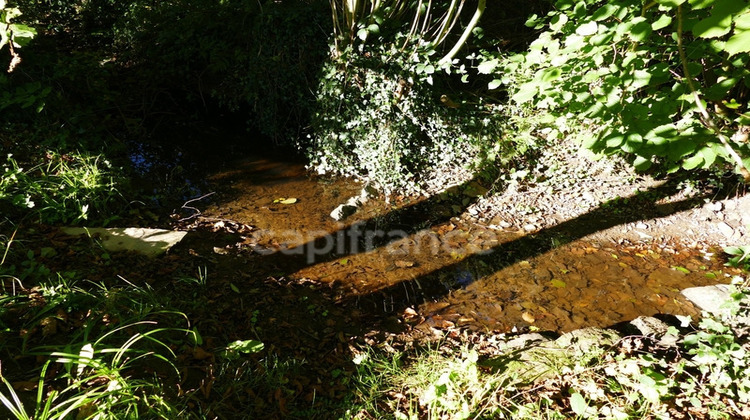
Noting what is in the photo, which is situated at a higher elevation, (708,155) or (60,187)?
(708,155)

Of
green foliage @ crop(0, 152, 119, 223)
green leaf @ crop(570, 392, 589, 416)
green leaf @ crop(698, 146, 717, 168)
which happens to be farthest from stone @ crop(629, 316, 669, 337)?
green foliage @ crop(0, 152, 119, 223)

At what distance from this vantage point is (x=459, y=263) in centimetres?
436

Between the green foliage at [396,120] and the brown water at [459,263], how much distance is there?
1.92 ft

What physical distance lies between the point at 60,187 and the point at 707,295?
257 inches

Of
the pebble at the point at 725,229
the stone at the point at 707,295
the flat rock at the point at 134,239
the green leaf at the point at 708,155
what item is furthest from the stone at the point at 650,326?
the flat rock at the point at 134,239

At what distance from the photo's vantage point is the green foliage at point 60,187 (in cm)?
398


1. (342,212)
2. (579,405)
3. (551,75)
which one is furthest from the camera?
(342,212)

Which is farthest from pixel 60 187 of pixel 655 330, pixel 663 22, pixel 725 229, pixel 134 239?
pixel 725 229

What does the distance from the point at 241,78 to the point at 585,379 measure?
606cm

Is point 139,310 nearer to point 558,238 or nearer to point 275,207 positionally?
point 275,207

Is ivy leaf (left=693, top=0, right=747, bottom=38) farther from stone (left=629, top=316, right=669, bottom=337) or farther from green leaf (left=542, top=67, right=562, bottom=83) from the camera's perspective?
stone (left=629, top=316, right=669, bottom=337)

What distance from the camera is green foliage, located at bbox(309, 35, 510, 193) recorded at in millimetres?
5326

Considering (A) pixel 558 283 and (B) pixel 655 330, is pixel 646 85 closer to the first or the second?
(B) pixel 655 330

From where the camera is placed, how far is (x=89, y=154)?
493 cm
